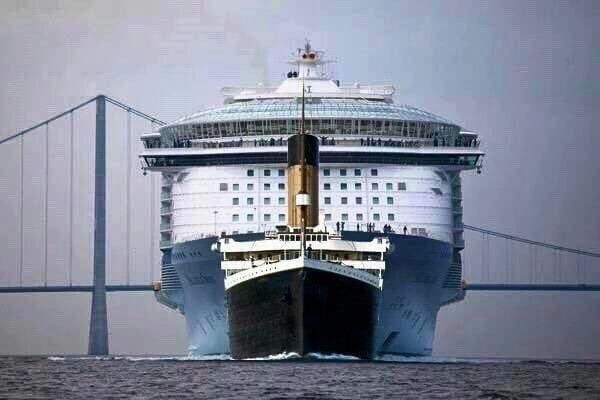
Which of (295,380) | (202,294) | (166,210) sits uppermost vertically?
(166,210)

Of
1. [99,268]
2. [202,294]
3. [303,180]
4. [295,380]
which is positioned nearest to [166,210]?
[202,294]

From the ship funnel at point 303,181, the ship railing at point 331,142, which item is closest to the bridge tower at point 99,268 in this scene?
the ship railing at point 331,142

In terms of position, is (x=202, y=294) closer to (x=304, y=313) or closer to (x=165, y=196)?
(x=165, y=196)

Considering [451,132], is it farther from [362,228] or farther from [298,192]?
[298,192]

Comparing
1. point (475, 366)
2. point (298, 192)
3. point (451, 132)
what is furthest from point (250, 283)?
point (451, 132)

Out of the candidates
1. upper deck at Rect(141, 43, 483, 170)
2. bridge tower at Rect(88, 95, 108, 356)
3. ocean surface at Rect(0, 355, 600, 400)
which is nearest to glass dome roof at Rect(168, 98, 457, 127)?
upper deck at Rect(141, 43, 483, 170)

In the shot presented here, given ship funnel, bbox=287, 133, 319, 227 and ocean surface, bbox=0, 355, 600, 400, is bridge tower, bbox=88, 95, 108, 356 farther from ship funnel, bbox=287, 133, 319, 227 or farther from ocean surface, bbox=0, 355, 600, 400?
ship funnel, bbox=287, 133, 319, 227
